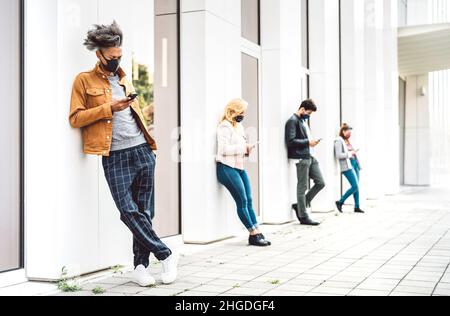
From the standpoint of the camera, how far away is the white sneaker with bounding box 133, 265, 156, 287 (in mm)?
5336

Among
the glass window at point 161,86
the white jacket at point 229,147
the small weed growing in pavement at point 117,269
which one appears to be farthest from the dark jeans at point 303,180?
the small weed growing in pavement at point 117,269

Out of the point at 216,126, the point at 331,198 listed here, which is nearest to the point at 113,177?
the point at 216,126

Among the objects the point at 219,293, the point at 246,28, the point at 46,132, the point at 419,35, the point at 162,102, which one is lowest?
the point at 219,293

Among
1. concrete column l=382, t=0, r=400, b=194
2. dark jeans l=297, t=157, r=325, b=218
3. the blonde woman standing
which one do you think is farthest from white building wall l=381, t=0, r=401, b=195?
the blonde woman standing

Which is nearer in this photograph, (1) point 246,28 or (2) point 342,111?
(1) point 246,28

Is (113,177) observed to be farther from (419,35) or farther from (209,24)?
(419,35)

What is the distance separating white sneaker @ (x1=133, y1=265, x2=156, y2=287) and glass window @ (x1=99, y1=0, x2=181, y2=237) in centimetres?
224

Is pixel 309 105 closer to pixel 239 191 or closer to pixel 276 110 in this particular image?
pixel 276 110

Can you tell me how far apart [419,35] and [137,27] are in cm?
1625

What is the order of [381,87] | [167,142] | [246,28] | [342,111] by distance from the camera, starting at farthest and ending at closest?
1. [381,87]
2. [342,111]
3. [246,28]
4. [167,142]

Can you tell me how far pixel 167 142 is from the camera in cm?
797

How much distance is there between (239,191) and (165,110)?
1384mm

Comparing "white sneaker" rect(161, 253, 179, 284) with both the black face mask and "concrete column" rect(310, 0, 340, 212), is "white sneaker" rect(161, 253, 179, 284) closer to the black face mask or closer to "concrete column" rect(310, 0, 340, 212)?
the black face mask

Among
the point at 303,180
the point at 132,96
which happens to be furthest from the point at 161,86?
the point at 303,180
